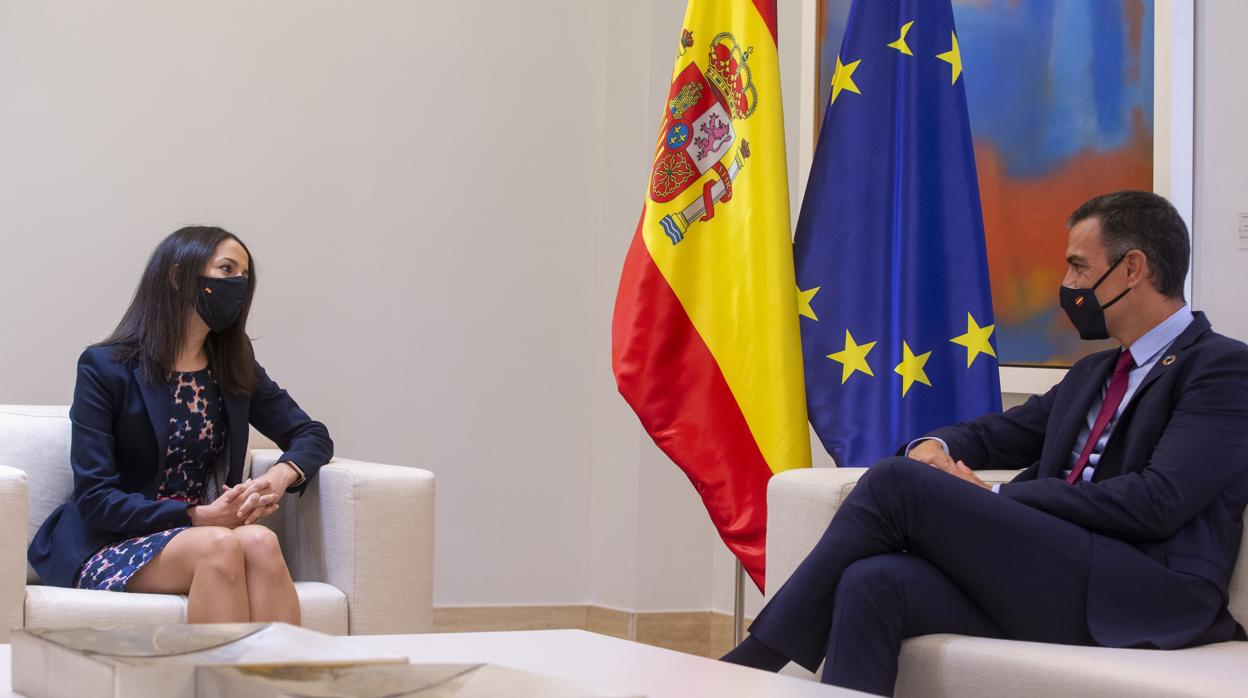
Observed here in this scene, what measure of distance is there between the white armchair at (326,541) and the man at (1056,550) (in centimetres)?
84

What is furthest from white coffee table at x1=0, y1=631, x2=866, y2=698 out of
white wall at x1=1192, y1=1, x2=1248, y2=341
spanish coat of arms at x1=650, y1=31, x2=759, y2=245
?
white wall at x1=1192, y1=1, x2=1248, y2=341

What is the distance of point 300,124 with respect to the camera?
3889 millimetres

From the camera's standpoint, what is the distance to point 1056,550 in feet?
7.28

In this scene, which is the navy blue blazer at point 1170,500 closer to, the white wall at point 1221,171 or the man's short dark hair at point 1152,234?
the man's short dark hair at point 1152,234

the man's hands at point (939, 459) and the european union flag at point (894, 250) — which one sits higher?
the european union flag at point (894, 250)

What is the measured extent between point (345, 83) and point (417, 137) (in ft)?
0.91

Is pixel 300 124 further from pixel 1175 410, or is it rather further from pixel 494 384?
pixel 1175 410

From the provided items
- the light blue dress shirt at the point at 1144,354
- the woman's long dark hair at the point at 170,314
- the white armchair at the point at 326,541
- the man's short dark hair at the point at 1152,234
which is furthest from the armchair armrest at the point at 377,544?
the man's short dark hair at the point at 1152,234

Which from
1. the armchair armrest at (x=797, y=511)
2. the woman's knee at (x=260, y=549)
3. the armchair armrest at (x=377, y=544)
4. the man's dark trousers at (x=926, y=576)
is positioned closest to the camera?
the man's dark trousers at (x=926, y=576)

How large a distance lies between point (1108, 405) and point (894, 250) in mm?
744

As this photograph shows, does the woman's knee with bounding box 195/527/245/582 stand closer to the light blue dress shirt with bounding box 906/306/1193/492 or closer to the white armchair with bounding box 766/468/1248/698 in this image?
the white armchair with bounding box 766/468/1248/698

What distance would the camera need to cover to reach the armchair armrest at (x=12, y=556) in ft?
7.67

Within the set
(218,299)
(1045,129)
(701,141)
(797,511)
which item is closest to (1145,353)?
(797,511)

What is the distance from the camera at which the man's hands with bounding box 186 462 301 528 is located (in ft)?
8.95
